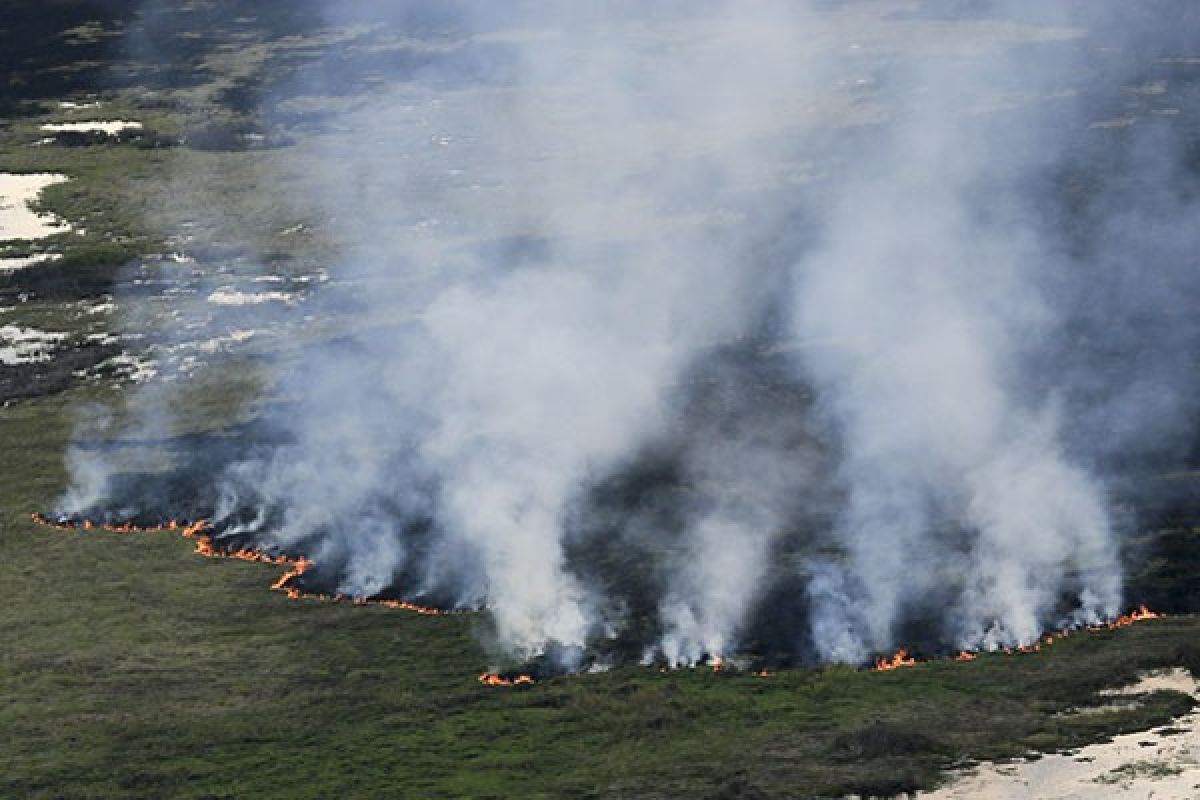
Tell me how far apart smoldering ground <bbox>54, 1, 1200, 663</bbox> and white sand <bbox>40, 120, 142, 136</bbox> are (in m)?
11.7

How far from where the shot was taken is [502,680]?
2147 inches

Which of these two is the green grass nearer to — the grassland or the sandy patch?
the grassland

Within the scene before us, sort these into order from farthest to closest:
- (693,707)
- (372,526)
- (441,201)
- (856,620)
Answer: (441,201) < (372,526) < (856,620) < (693,707)

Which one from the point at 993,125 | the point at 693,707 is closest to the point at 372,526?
the point at 693,707

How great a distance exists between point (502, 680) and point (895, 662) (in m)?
11.8

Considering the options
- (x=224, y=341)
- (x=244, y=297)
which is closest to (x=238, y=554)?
(x=224, y=341)

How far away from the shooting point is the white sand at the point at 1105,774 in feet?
148

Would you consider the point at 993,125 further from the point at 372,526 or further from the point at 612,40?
the point at 372,526

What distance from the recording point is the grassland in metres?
48.1

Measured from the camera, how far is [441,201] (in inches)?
4414

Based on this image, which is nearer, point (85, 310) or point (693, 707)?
point (693, 707)

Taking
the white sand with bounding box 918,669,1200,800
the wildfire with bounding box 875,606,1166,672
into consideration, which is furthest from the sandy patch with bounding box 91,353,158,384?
the white sand with bounding box 918,669,1200,800

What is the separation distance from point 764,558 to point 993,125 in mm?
60020

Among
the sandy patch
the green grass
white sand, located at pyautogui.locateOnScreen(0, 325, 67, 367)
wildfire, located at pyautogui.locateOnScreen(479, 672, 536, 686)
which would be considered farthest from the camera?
white sand, located at pyautogui.locateOnScreen(0, 325, 67, 367)
